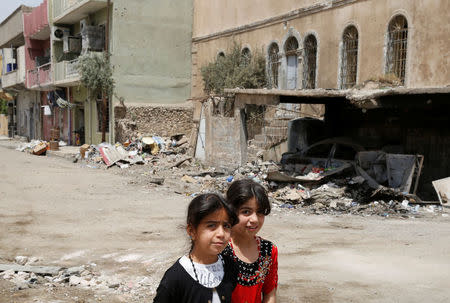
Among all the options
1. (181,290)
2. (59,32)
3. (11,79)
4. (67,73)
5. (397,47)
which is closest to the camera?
(181,290)

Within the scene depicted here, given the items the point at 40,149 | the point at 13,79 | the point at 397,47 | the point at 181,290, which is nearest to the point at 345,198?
the point at 397,47

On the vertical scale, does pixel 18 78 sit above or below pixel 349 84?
above

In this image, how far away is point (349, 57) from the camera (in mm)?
15797

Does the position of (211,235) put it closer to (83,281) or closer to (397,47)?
(83,281)

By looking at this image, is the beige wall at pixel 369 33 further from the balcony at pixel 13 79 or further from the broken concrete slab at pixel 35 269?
the balcony at pixel 13 79

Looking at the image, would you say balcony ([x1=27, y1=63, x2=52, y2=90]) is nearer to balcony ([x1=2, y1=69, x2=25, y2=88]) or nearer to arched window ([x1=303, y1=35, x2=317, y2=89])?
balcony ([x1=2, y1=69, x2=25, y2=88])

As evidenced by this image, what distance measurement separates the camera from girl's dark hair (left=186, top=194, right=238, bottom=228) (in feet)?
7.17

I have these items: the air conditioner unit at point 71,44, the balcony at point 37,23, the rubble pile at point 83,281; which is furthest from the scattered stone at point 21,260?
the balcony at point 37,23

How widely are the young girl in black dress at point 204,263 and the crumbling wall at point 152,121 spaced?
2079 centimetres

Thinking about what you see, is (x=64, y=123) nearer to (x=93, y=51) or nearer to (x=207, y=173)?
(x=93, y=51)

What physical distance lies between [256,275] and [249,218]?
299 millimetres

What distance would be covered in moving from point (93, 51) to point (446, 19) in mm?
17175

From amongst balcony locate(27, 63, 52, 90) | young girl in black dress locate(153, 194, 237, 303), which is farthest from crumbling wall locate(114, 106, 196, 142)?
young girl in black dress locate(153, 194, 237, 303)

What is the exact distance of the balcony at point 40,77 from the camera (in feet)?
98.0
